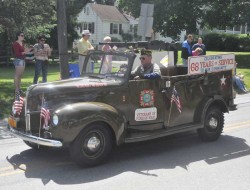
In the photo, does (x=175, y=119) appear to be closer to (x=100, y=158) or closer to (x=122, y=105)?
(x=122, y=105)

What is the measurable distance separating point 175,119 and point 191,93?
24.7 inches

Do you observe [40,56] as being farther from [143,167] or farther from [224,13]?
[224,13]

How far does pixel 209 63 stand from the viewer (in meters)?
8.58

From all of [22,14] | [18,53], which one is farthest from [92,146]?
[22,14]

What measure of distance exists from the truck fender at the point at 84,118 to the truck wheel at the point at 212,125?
2.20 metres

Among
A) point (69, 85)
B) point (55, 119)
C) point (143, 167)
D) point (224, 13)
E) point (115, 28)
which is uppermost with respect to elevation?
point (224, 13)

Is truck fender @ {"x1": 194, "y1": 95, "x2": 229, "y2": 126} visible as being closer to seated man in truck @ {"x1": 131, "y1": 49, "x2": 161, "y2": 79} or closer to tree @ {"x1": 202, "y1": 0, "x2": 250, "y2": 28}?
seated man in truck @ {"x1": 131, "y1": 49, "x2": 161, "y2": 79}

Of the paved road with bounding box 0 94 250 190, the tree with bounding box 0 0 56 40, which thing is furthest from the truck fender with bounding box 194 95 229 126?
the tree with bounding box 0 0 56 40

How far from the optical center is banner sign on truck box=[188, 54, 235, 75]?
326 inches

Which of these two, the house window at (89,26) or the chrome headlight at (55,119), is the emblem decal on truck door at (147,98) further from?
the house window at (89,26)

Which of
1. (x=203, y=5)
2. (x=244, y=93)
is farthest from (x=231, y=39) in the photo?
(x=244, y=93)

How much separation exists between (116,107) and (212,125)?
94.9 inches

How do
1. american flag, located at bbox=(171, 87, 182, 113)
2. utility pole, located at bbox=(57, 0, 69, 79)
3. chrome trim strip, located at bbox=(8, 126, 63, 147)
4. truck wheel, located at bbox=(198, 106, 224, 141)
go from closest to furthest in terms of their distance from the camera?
chrome trim strip, located at bbox=(8, 126, 63, 147) < american flag, located at bbox=(171, 87, 182, 113) < truck wheel, located at bbox=(198, 106, 224, 141) < utility pole, located at bbox=(57, 0, 69, 79)

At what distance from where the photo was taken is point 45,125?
650 cm
